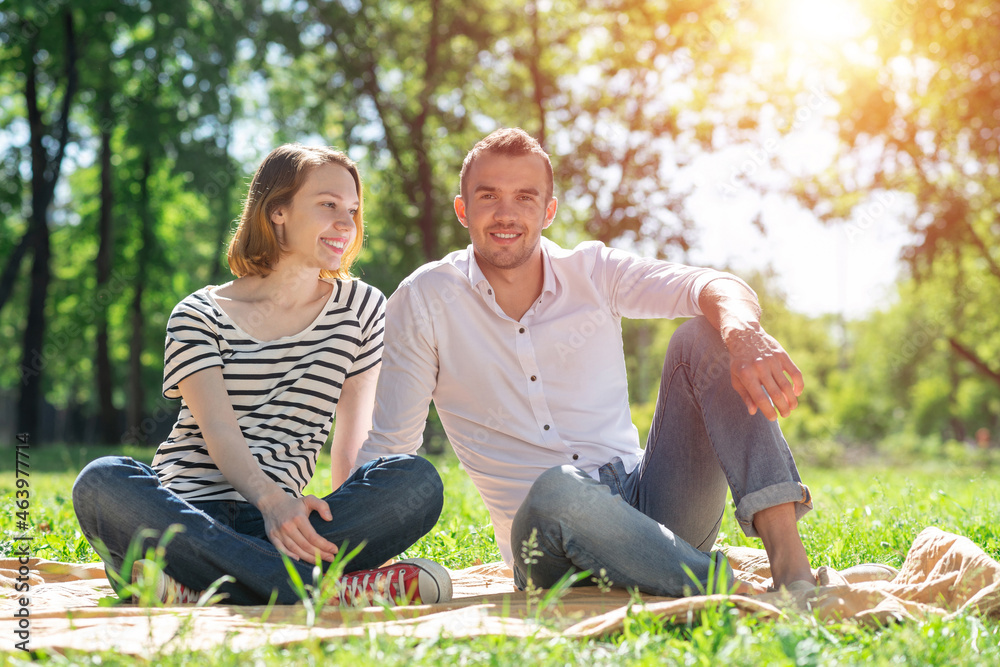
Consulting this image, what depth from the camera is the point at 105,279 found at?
18.9 meters

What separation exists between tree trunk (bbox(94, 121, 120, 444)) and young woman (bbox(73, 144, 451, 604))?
54.4 feet

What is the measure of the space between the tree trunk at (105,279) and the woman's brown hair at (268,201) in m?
16.4

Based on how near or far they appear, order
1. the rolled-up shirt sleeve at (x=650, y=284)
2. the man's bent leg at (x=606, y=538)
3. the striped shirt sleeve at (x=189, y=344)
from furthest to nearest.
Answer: the rolled-up shirt sleeve at (x=650, y=284), the striped shirt sleeve at (x=189, y=344), the man's bent leg at (x=606, y=538)

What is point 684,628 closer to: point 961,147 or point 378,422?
point 378,422

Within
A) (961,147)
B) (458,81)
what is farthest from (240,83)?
(961,147)

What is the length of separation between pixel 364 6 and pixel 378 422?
15618 mm

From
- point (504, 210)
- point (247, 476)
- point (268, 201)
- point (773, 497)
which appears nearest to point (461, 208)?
point (504, 210)

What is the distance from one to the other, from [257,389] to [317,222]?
681 mm

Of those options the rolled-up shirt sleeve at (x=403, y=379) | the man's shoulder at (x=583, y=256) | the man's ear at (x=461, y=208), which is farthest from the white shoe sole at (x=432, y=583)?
the man's ear at (x=461, y=208)

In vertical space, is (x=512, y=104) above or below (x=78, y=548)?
above

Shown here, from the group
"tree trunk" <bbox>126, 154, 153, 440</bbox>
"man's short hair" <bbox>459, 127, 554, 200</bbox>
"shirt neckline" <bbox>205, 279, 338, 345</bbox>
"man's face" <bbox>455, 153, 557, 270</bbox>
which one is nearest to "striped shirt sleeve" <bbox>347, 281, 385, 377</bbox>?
"shirt neckline" <bbox>205, 279, 338, 345</bbox>

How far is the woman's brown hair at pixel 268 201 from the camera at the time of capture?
3.25 m

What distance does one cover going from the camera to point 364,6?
1697 cm

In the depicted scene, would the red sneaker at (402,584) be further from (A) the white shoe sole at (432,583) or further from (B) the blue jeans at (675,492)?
(B) the blue jeans at (675,492)
